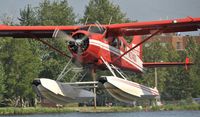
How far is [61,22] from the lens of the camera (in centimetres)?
5978

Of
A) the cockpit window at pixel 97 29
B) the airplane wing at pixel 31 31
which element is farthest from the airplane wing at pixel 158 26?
the airplane wing at pixel 31 31

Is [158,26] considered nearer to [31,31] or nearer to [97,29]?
[97,29]

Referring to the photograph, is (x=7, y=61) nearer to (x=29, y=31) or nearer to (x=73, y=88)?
(x=29, y=31)

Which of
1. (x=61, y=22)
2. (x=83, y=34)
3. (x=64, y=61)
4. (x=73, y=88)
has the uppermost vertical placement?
(x=61, y=22)

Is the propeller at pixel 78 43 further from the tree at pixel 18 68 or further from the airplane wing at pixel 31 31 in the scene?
the tree at pixel 18 68

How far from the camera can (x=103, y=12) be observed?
196ft

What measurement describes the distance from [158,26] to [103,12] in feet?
122

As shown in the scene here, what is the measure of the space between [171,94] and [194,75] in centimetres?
337

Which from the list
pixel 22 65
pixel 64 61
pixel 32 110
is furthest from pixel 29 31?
pixel 64 61

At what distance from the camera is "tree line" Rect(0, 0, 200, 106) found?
4425cm

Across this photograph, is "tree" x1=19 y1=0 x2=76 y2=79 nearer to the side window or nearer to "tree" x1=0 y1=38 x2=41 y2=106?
"tree" x1=0 y1=38 x2=41 y2=106

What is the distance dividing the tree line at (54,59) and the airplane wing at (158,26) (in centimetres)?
2073

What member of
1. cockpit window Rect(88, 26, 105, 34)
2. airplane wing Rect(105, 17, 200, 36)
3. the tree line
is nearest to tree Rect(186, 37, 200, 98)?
the tree line

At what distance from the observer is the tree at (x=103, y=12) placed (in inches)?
2314
